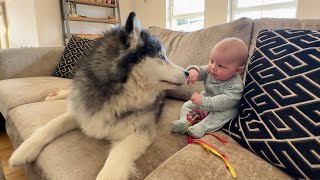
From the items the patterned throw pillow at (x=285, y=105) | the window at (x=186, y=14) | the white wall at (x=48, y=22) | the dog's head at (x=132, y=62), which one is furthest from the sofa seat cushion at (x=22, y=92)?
the window at (x=186, y=14)

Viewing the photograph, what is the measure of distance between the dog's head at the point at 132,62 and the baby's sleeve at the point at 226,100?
0.47 ft

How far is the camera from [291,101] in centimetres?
63

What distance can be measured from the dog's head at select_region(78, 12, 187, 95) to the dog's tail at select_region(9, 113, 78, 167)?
0.22 meters

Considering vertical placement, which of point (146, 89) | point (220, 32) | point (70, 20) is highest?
point (70, 20)

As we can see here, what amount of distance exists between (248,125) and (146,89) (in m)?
0.40

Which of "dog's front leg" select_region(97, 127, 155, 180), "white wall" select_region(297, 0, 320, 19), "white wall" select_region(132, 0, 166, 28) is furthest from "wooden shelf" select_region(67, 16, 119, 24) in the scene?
"dog's front leg" select_region(97, 127, 155, 180)

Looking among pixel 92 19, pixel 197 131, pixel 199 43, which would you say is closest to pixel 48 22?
pixel 92 19

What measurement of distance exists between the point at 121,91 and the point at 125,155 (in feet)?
0.78

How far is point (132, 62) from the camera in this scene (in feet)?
2.59

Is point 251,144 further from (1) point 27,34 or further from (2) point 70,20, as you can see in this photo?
(1) point 27,34

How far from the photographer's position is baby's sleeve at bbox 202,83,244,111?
83 cm

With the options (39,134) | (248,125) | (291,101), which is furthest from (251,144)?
(39,134)

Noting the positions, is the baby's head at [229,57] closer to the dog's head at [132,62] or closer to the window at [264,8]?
the dog's head at [132,62]

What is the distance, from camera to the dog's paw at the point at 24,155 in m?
0.75
